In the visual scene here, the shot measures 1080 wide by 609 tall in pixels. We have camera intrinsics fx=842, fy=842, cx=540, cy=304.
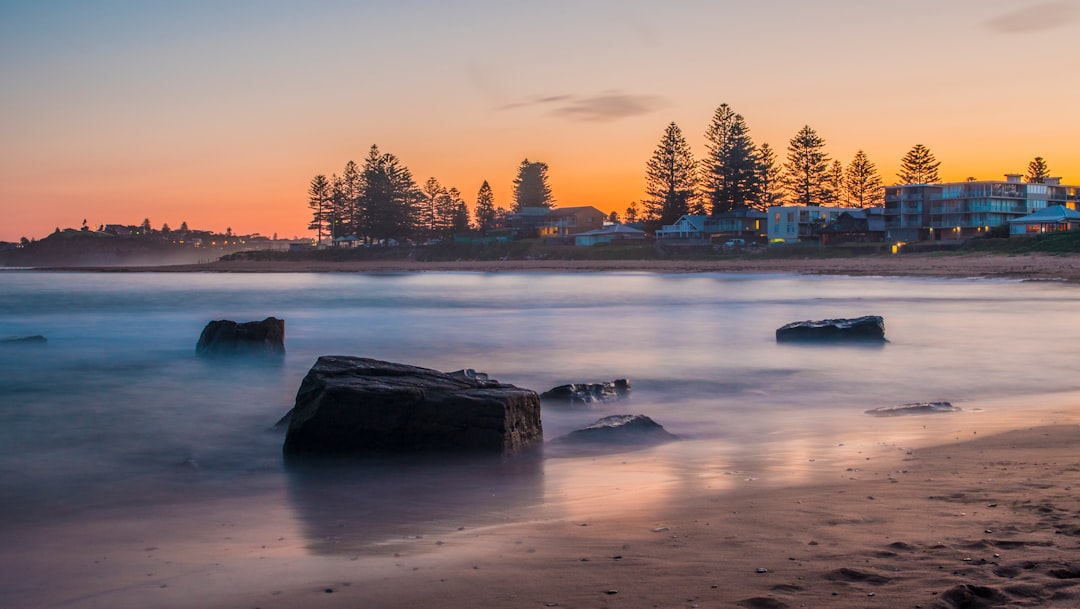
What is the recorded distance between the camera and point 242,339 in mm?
15305

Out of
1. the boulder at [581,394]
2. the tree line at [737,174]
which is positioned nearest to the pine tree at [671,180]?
the tree line at [737,174]

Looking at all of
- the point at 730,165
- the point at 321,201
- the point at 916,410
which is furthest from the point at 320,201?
the point at 916,410

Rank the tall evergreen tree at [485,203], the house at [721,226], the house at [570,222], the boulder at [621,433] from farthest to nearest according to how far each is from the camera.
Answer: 1. the tall evergreen tree at [485,203]
2. the house at [570,222]
3. the house at [721,226]
4. the boulder at [621,433]

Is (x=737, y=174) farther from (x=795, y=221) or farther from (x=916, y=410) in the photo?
(x=916, y=410)

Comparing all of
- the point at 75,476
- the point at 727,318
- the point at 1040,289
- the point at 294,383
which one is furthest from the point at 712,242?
the point at 75,476

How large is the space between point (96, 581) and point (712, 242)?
7710cm

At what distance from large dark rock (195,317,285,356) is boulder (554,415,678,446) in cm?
906

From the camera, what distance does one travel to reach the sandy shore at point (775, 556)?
3.36 m

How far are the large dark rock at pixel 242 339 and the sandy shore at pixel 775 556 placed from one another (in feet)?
37.7

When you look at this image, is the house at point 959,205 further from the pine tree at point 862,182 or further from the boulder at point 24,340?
the boulder at point 24,340

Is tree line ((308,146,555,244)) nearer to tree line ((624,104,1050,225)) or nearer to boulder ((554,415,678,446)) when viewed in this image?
tree line ((624,104,1050,225))

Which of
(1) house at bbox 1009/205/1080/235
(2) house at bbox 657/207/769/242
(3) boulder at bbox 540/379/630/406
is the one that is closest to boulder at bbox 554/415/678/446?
(3) boulder at bbox 540/379/630/406

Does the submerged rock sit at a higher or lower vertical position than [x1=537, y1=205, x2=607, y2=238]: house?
lower

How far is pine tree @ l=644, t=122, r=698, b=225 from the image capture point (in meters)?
89.1
